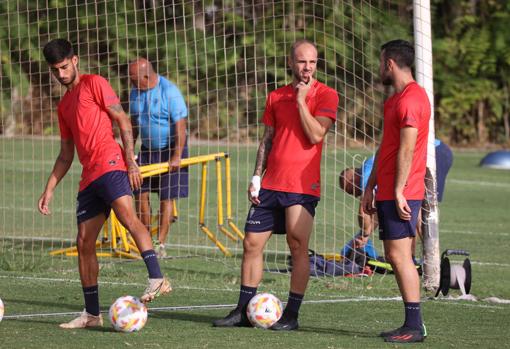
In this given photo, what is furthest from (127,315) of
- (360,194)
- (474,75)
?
(474,75)

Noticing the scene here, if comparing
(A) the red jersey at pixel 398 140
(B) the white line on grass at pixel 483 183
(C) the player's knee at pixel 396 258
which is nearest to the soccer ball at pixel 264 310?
(C) the player's knee at pixel 396 258

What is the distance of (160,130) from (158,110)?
0.79ft

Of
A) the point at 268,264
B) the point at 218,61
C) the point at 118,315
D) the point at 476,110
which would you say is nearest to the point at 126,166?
the point at 118,315

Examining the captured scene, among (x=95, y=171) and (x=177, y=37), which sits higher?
(x=177, y=37)

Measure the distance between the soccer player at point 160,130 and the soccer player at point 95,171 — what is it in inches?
168

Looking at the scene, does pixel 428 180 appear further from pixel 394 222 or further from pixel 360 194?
pixel 394 222

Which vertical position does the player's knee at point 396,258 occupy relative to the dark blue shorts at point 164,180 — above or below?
→ below

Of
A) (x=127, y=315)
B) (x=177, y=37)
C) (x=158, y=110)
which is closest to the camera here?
(x=127, y=315)

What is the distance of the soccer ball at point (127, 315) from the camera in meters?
7.85

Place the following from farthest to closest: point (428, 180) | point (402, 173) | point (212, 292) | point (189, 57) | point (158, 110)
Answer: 1. point (189, 57)
2. point (158, 110)
3. point (428, 180)
4. point (212, 292)
5. point (402, 173)

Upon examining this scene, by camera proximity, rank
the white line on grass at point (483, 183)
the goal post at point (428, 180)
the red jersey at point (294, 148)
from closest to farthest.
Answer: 1. the red jersey at point (294, 148)
2. the goal post at point (428, 180)
3. the white line on grass at point (483, 183)

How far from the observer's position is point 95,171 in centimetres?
826

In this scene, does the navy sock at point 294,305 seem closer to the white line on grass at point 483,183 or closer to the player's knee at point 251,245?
the player's knee at point 251,245

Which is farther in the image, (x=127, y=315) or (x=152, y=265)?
(x=152, y=265)
